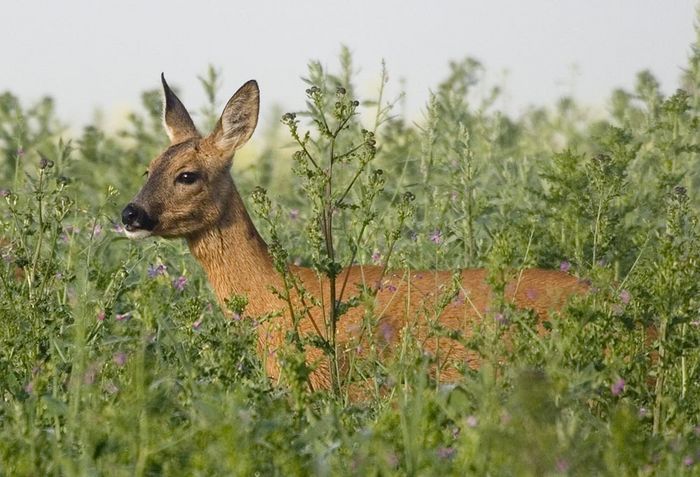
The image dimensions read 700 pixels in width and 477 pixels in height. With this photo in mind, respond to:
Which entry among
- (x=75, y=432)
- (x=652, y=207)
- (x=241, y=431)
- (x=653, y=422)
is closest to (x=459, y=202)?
(x=652, y=207)

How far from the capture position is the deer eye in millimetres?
7297

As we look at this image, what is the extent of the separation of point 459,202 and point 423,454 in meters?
4.40

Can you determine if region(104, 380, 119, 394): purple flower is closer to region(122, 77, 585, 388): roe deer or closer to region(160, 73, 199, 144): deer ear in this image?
region(122, 77, 585, 388): roe deer

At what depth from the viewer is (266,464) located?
11.3 feet

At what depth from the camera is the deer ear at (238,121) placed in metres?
7.58

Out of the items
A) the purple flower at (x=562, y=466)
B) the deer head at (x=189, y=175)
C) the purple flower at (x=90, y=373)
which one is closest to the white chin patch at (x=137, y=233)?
the deer head at (x=189, y=175)

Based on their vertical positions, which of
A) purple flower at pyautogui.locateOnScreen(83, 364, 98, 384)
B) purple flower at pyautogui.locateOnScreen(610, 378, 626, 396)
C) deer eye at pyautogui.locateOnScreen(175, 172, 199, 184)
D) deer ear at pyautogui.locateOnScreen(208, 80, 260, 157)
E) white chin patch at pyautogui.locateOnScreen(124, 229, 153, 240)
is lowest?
purple flower at pyautogui.locateOnScreen(610, 378, 626, 396)

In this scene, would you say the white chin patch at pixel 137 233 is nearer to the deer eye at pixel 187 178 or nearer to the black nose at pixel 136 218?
the black nose at pixel 136 218

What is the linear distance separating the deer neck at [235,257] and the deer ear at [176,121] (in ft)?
2.43

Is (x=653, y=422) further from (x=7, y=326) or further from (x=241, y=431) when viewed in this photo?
(x=7, y=326)

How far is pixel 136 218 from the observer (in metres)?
6.98

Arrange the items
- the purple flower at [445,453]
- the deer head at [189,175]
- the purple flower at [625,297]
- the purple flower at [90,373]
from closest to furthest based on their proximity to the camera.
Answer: the purple flower at [445,453]
the purple flower at [90,373]
the purple flower at [625,297]
the deer head at [189,175]

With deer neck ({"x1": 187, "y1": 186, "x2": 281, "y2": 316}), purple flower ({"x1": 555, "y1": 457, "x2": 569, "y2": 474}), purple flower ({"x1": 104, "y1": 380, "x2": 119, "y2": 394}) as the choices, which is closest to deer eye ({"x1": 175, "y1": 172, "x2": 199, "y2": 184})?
deer neck ({"x1": 187, "y1": 186, "x2": 281, "y2": 316})

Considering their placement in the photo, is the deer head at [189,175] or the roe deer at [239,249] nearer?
the roe deer at [239,249]
